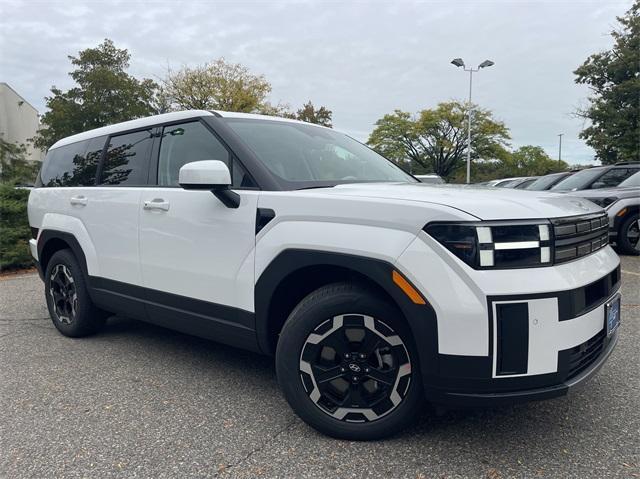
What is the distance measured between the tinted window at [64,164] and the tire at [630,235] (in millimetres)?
7539

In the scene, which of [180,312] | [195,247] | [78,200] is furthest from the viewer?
[78,200]

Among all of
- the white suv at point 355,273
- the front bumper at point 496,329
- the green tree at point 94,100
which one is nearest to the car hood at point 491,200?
the white suv at point 355,273

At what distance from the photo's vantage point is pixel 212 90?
28.3 meters

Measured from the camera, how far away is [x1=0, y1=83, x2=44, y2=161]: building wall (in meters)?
36.2

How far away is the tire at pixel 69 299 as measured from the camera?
4.02 meters

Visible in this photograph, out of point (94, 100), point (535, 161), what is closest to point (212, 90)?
point (94, 100)

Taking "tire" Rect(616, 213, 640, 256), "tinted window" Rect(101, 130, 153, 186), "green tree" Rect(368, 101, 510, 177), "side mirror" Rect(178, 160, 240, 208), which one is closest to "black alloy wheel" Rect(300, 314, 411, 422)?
"side mirror" Rect(178, 160, 240, 208)

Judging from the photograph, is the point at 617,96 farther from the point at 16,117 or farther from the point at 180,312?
the point at 16,117

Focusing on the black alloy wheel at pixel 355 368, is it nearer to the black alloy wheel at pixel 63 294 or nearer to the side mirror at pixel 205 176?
the side mirror at pixel 205 176

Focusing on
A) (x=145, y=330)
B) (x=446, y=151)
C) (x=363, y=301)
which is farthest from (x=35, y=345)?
(x=446, y=151)

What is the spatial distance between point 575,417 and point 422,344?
1143mm

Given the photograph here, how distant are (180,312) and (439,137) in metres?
46.0

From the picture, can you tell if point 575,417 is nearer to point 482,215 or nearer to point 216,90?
point 482,215

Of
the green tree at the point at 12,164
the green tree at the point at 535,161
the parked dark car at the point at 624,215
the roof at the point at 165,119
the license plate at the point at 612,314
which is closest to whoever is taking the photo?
the license plate at the point at 612,314
